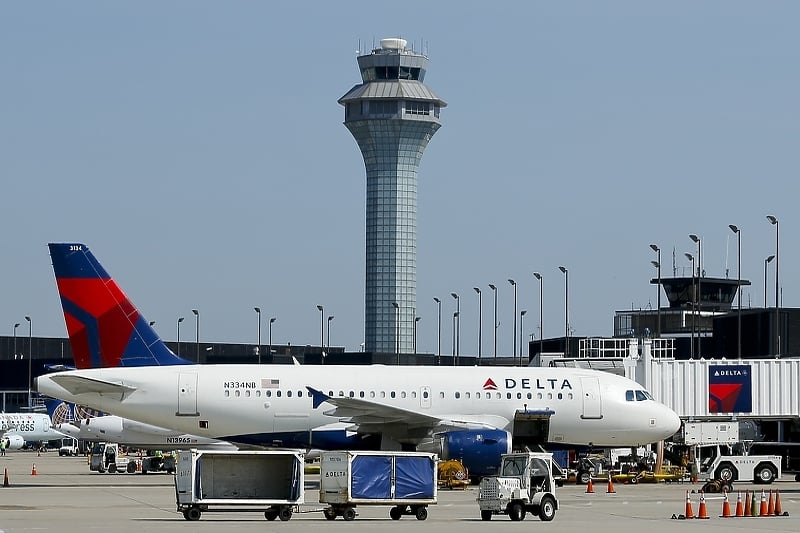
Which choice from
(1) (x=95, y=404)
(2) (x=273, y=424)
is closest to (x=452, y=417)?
(2) (x=273, y=424)

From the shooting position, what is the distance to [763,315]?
89562 mm

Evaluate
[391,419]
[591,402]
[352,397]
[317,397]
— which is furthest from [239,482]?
[591,402]

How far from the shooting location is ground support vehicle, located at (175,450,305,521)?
3319 cm

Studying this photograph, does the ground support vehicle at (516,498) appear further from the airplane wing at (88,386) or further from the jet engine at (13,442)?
the jet engine at (13,442)

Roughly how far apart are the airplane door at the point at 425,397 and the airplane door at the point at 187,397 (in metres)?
7.56

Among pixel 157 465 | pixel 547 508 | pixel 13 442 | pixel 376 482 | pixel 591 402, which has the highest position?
pixel 591 402

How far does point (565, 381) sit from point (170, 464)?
22.6m

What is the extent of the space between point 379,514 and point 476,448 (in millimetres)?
12454

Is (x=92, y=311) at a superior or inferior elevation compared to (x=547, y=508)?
superior

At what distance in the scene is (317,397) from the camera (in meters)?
48.6

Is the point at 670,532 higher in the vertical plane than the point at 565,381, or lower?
lower

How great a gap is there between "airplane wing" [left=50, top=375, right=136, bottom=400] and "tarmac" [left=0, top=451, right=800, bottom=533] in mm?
3236

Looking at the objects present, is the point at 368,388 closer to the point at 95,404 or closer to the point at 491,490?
the point at 95,404

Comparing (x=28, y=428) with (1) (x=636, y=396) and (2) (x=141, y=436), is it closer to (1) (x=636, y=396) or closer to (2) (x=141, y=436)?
(2) (x=141, y=436)
